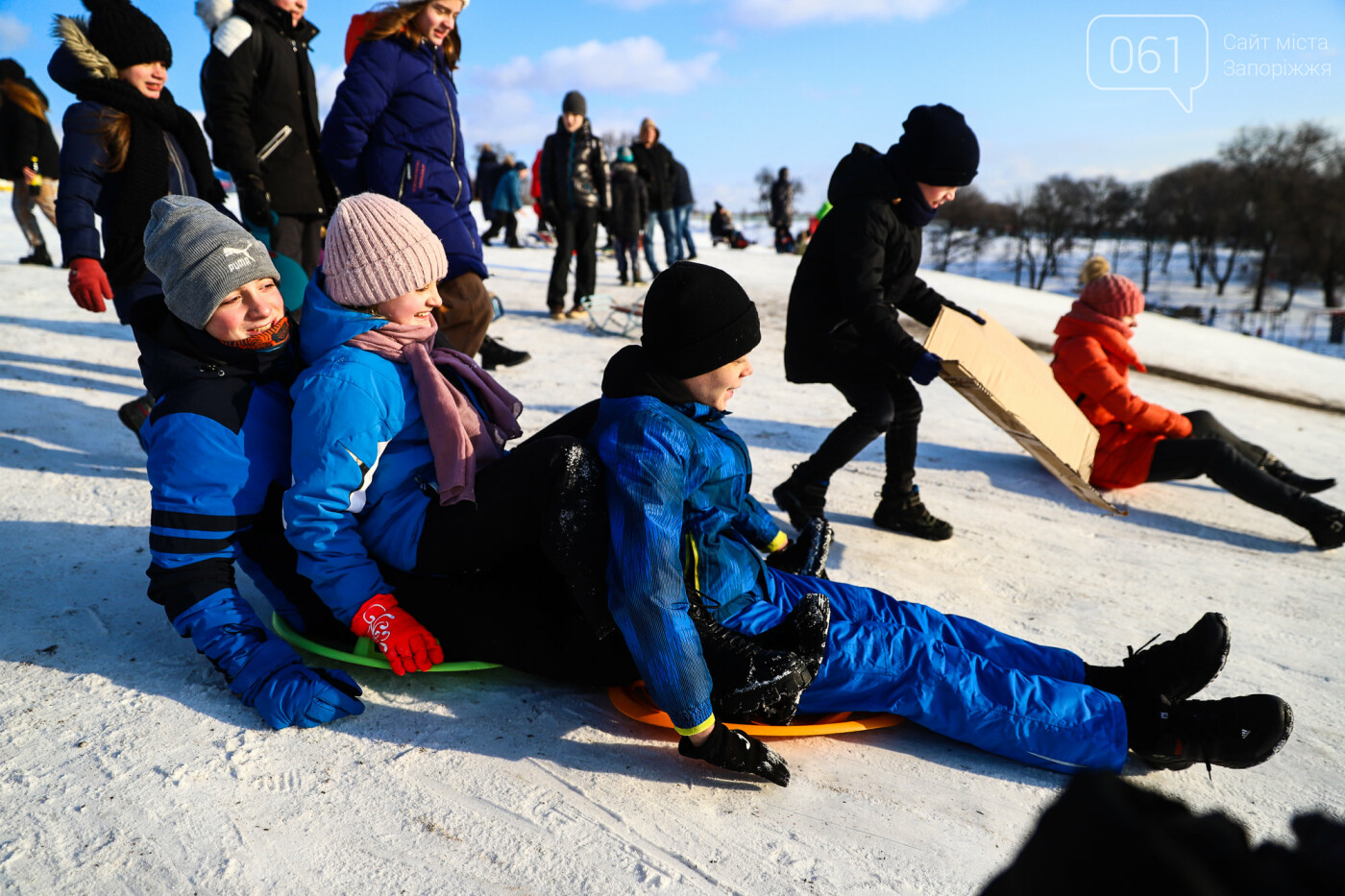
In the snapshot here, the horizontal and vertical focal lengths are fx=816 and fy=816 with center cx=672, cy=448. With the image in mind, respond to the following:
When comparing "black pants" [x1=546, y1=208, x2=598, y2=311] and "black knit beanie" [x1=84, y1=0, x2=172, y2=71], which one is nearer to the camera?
"black knit beanie" [x1=84, y1=0, x2=172, y2=71]

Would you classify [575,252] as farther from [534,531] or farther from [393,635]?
[393,635]

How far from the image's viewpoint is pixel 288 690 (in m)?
1.94

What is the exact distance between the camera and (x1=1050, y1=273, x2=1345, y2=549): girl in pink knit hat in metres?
3.77

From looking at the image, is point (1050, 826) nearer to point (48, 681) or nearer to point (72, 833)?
point (72, 833)

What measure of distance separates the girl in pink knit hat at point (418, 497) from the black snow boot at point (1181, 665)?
1.08 meters

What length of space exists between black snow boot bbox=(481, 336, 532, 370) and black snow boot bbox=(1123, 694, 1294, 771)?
4771mm

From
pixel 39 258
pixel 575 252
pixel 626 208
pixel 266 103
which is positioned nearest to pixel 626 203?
pixel 626 208

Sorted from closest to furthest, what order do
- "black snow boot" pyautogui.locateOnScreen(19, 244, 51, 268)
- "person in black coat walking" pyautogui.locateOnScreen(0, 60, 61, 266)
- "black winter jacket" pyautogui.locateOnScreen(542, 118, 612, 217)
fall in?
1. "black winter jacket" pyautogui.locateOnScreen(542, 118, 612, 217)
2. "person in black coat walking" pyautogui.locateOnScreen(0, 60, 61, 266)
3. "black snow boot" pyautogui.locateOnScreen(19, 244, 51, 268)

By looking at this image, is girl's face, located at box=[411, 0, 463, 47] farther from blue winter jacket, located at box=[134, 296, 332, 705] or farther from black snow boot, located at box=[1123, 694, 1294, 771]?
black snow boot, located at box=[1123, 694, 1294, 771]

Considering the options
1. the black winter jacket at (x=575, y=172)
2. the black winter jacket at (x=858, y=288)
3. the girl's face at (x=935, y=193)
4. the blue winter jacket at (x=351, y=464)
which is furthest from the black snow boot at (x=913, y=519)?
the black winter jacket at (x=575, y=172)

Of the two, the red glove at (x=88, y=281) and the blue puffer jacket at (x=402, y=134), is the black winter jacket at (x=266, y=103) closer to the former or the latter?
the blue puffer jacket at (x=402, y=134)

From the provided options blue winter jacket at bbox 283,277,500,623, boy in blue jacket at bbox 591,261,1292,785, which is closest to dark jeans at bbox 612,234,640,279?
blue winter jacket at bbox 283,277,500,623

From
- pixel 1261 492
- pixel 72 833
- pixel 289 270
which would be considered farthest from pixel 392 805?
pixel 1261 492

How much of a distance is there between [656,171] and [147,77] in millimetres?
8519
